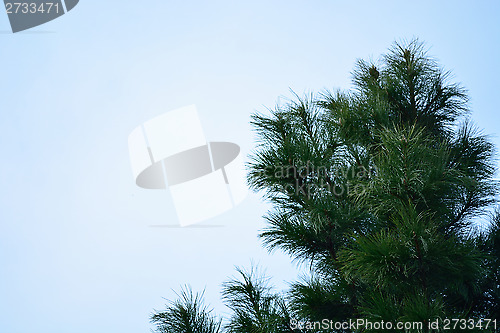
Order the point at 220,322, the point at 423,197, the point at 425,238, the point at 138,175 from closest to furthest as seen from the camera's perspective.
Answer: the point at 425,238, the point at 423,197, the point at 220,322, the point at 138,175

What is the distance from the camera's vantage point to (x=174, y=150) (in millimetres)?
3258

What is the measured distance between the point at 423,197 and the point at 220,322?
4.03ft

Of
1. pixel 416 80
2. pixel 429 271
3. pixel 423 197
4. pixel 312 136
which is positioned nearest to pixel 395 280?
pixel 429 271

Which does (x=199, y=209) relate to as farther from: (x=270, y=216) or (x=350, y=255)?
(x=350, y=255)

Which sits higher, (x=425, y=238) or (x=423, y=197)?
(x=423, y=197)

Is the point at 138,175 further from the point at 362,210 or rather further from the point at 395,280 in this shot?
the point at 395,280

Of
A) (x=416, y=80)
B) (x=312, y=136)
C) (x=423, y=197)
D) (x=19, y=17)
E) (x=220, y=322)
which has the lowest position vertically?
(x=220, y=322)

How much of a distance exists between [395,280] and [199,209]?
147 centimetres

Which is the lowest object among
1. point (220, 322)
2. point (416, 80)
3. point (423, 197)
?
point (220, 322)

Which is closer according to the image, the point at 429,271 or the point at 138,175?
the point at 429,271

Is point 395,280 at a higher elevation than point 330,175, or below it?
below

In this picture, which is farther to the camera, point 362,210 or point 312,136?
point 312,136

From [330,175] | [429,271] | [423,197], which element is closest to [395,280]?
[429,271]

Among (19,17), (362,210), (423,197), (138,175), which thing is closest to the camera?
(423,197)
